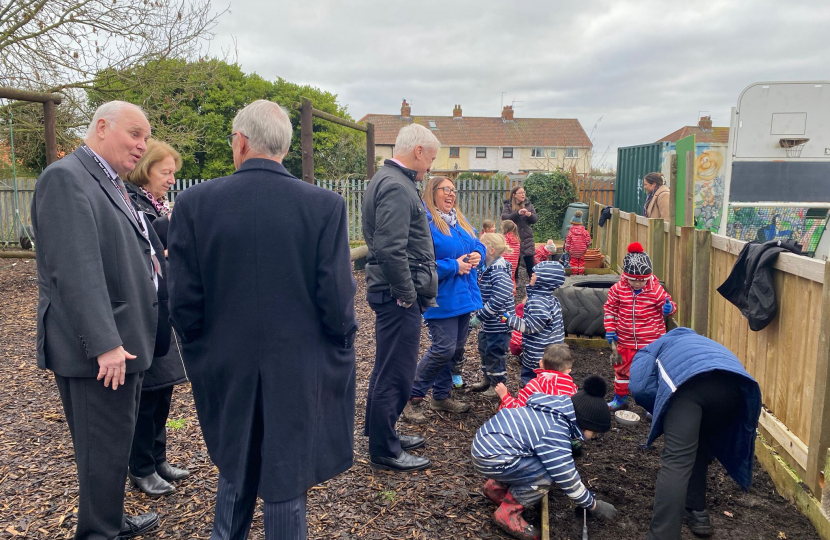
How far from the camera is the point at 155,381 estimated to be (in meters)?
3.06

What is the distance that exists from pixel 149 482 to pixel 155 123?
10.5 m

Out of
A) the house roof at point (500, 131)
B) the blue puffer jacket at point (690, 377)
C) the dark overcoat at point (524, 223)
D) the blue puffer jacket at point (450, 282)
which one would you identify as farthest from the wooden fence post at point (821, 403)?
the house roof at point (500, 131)

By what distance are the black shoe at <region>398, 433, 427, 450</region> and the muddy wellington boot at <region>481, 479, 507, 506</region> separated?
2.47 ft

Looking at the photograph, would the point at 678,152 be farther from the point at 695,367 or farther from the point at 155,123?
the point at 155,123

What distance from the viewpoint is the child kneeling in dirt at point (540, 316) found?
4.52 meters

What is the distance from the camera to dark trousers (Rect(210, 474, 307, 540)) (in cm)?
213

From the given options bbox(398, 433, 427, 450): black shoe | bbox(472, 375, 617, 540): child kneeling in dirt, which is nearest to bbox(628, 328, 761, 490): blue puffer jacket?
bbox(472, 375, 617, 540): child kneeling in dirt

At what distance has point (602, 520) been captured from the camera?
3143 millimetres

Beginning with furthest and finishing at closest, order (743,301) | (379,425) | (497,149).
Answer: (497,149) → (743,301) → (379,425)

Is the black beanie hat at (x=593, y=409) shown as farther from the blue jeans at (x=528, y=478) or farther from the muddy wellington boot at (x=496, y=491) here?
the muddy wellington boot at (x=496, y=491)

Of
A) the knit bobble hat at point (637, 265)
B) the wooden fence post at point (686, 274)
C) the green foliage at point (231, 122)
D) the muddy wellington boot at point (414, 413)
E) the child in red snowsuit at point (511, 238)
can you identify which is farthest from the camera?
the green foliage at point (231, 122)

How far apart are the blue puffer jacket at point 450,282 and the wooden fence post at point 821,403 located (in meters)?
2.06

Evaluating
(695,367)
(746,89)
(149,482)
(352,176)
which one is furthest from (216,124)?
(695,367)

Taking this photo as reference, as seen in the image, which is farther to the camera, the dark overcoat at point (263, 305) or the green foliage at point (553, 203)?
the green foliage at point (553, 203)
